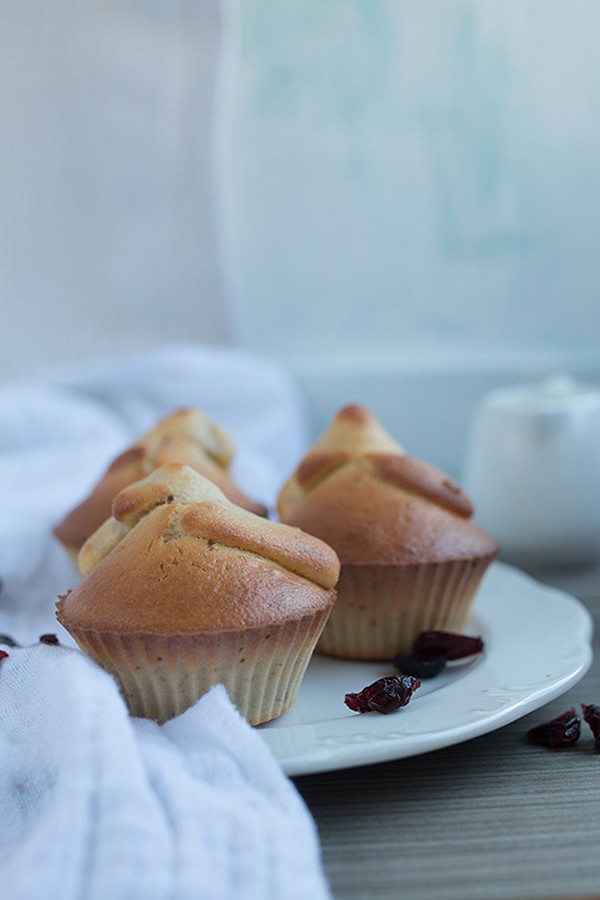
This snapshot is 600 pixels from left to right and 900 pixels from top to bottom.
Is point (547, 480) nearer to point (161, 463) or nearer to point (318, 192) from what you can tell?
point (161, 463)

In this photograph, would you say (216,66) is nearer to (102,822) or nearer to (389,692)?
(389,692)

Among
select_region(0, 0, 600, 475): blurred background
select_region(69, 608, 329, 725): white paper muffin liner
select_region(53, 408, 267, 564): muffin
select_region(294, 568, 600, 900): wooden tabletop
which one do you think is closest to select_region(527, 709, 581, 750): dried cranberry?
select_region(294, 568, 600, 900): wooden tabletop

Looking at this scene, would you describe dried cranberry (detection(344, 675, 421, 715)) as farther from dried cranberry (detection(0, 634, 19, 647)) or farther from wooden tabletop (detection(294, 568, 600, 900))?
dried cranberry (detection(0, 634, 19, 647))

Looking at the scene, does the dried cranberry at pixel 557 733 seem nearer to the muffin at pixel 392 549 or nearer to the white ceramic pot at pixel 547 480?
the muffin at pixel 392 549

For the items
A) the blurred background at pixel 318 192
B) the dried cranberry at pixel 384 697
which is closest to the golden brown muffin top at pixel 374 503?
the dried cranberry at pixel 384 697

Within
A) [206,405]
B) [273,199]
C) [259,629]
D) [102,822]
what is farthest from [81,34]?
[102,822]
